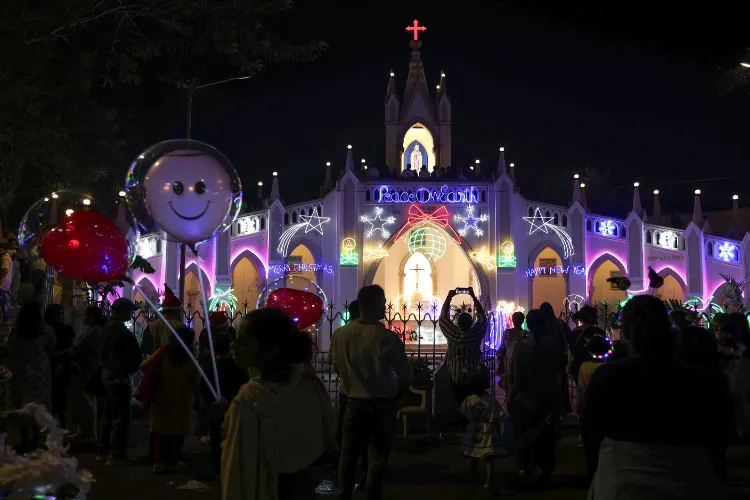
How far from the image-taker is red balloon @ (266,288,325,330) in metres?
8.65

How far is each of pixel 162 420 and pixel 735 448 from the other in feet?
23.3

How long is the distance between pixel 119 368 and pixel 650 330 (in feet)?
20.8

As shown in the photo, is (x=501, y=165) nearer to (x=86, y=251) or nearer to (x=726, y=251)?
(x=726, y=251)

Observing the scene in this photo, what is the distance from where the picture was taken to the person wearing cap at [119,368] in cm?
815

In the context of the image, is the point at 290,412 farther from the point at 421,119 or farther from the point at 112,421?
the point at 421,119

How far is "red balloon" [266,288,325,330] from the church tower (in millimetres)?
21881

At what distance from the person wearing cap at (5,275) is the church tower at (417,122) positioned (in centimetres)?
1735

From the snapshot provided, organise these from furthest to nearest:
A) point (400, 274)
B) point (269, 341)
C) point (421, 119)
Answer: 1. point (421, 119)
2. point (400, 274)
3. point (269, 341)

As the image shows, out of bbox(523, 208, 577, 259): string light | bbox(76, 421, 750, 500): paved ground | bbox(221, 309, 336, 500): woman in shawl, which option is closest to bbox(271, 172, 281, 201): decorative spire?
bbox(523, 208, 577, 259): string light

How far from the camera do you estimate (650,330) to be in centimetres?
330

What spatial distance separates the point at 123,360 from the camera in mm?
8141

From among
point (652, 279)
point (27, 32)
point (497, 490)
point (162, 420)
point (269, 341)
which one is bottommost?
point (497, 490)

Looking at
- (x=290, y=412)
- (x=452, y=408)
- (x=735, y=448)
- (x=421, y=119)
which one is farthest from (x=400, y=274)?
(x=290, y=412)

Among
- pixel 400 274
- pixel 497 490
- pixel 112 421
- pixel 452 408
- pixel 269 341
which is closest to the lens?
pixel 269 341
